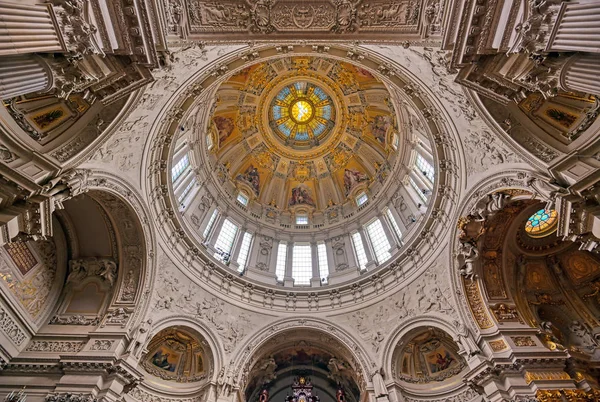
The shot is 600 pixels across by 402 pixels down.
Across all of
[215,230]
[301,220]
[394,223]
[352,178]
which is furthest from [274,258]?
[352,178]

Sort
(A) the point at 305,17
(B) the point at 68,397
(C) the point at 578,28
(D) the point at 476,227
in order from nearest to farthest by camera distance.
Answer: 1. (C) the point at 578,28
2. (A) the point at 305,17
3. (B) the point at 68,397
4. (D) the point at 476,227

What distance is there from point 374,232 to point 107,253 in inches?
638

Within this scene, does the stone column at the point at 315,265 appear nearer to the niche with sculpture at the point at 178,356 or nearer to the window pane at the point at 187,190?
the niche with sculpture at the point at 178,356

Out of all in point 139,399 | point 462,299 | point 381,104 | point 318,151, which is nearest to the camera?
point 139,399

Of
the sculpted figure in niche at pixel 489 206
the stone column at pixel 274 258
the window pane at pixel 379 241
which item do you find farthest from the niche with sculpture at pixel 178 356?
the sculpted figure in niche at pixel 489 206

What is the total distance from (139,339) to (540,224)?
741 inches

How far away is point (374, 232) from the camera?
2280 cm

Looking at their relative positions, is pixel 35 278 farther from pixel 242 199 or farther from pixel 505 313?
pixel 505 313

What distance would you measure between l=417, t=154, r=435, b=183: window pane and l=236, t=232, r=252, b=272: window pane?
1263 centimetres

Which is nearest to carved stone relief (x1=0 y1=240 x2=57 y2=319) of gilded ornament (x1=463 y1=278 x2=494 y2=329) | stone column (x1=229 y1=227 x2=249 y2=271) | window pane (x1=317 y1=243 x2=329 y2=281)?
stone column (x1=229 y1=227 x2=249 y2=271)

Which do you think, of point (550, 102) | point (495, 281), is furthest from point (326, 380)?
point (550, 102)

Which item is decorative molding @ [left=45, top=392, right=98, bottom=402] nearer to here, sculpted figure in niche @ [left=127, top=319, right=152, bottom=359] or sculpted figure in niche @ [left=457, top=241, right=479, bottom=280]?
sculpted figure in niche @ [left=127, top=319, right=152, bottom=359]

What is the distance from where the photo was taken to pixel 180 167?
19.9 meters

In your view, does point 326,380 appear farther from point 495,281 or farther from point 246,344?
point 495,281
